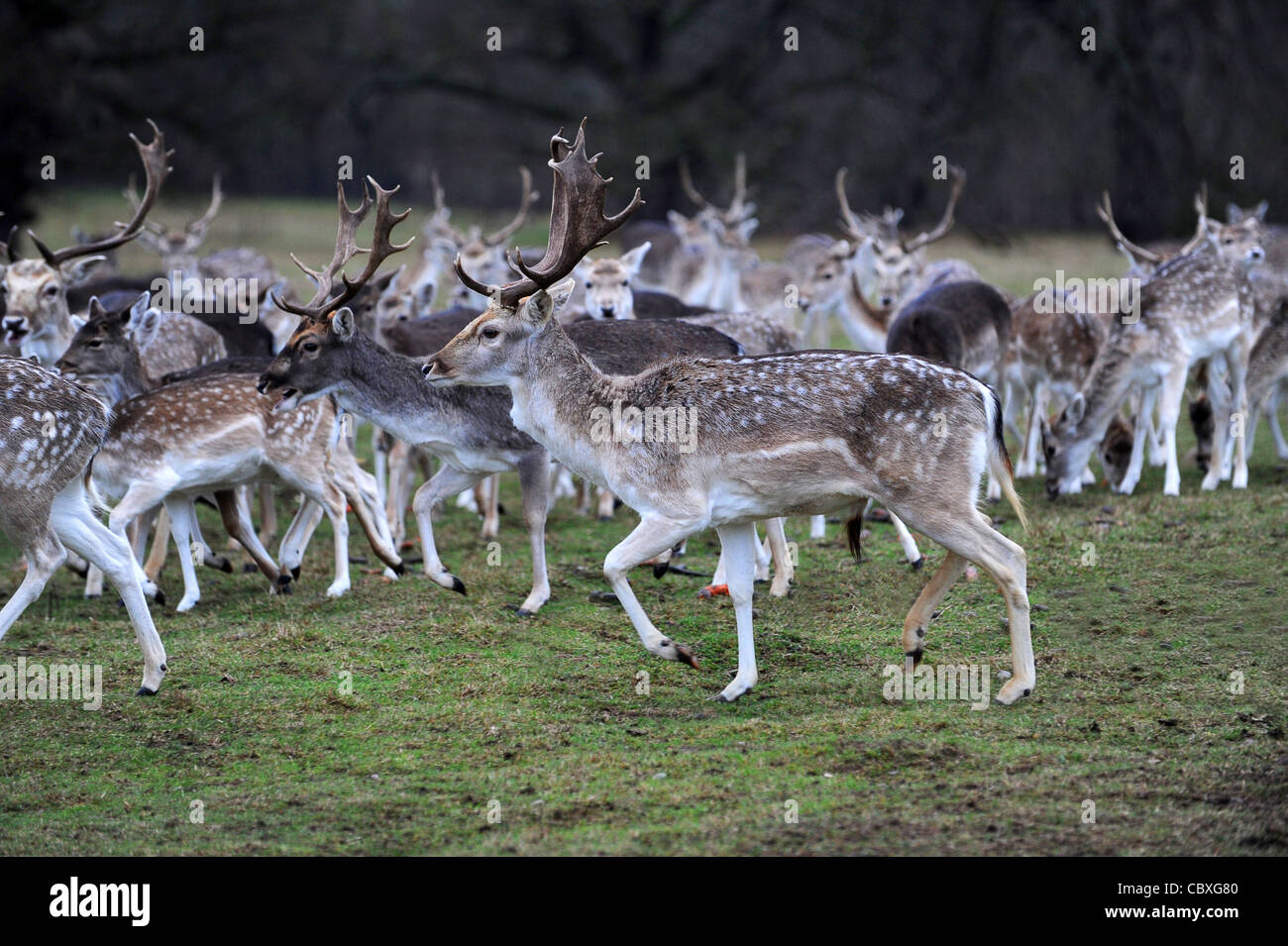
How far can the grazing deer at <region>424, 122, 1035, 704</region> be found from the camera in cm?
591

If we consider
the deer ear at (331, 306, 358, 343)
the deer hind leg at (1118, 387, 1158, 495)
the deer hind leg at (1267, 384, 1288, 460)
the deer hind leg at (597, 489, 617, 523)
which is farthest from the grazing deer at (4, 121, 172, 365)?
the deer hind leg at (1267, 384, 1288, 460)

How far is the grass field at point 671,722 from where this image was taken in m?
4.90

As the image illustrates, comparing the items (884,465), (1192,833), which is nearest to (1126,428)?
(884,465)

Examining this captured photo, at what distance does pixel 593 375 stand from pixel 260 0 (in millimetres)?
22894

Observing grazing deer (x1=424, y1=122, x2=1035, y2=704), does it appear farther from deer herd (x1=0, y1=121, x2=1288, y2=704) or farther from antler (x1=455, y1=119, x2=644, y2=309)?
antler (x1=455, y1=119, x2=644, y2=309)

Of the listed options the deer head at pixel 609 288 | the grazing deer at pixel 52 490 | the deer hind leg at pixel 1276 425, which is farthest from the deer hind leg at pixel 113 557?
the deer hind leg at pixel 1276 425

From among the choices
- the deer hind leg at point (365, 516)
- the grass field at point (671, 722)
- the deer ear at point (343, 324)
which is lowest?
the grass field at point (671, 722)

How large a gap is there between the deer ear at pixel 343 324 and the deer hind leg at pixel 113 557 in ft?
5.45

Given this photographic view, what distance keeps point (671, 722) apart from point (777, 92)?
2362cm

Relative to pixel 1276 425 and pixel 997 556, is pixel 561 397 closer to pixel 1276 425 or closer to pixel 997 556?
pixel 997 556

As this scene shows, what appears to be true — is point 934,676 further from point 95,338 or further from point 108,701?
point 95,338

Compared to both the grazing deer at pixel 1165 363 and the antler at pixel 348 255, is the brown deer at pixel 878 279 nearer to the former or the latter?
the grazing deer at pixel 1165 363

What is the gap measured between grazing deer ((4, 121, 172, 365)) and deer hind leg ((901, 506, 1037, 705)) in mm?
5786

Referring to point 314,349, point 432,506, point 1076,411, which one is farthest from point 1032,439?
point 314,349
